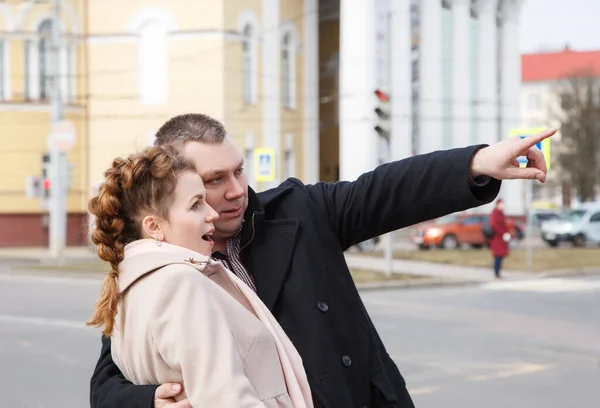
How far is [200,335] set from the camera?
2379mm

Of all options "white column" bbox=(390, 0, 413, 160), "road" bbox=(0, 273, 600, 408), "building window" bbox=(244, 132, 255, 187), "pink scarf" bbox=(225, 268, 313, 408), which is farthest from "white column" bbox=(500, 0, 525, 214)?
"pink scarf" bbox=(225, 268, 313, 408)

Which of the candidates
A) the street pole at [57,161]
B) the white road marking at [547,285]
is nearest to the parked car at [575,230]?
the white road marking at [547,285]

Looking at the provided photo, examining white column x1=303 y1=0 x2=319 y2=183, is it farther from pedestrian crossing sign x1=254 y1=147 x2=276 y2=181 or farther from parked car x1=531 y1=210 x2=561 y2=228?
parked car x1=531 y1=210 x2=561 y2=228

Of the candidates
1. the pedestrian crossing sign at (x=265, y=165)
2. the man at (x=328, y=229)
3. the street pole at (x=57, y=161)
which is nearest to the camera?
the man at (x=328, y=229)

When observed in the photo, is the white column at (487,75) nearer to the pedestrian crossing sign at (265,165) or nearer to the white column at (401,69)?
the white column at (401,69)

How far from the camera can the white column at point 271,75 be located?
41906mm

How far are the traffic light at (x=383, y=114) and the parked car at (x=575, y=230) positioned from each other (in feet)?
75.7

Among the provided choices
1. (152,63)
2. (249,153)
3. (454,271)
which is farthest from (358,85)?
(454,271)

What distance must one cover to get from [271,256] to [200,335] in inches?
23.7

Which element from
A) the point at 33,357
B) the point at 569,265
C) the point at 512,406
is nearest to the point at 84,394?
the point at 33,357

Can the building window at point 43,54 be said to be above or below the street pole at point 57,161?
above

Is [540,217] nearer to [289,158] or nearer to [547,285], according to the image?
[289,158]

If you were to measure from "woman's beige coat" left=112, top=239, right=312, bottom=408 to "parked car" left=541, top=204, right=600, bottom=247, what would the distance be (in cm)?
4266

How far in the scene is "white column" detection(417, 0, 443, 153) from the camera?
46500 mm
